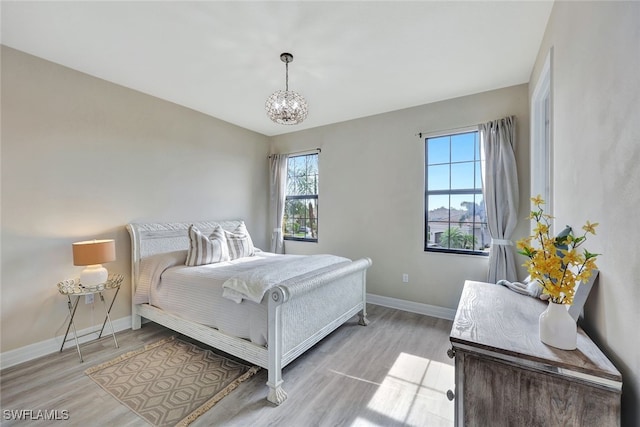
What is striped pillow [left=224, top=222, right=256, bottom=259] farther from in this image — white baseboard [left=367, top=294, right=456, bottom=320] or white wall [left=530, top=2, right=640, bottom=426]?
white wall [left=530, top=2, right=640, bottom=426]

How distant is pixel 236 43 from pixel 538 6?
87.9 inches

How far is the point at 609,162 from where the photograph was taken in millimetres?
975

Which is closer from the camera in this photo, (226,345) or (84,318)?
(226,345)

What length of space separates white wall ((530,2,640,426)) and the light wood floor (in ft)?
4.02

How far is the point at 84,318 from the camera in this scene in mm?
2705

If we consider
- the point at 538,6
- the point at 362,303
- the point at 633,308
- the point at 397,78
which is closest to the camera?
the point at 633,308

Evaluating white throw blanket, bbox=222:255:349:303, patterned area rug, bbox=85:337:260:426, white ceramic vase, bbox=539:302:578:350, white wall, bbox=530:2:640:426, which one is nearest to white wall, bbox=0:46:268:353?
patterned area rug, bbox=85:337:260:426

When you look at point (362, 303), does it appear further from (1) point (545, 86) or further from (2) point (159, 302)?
(1) point (545, 86)

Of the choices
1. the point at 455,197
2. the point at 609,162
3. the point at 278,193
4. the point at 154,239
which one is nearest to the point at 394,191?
the point at 455,197

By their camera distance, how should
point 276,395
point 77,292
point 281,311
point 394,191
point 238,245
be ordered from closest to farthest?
1. point 276,395
2. point 281,311
3. point 77,292
4. point 238,245
5. point 394,191

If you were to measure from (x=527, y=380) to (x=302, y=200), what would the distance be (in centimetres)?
398

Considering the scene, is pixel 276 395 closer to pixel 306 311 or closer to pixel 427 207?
pixel 306 311

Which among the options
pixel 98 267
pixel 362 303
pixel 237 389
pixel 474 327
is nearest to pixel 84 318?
pixel 98 267

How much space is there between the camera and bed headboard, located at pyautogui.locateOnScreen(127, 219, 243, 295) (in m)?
2.95
